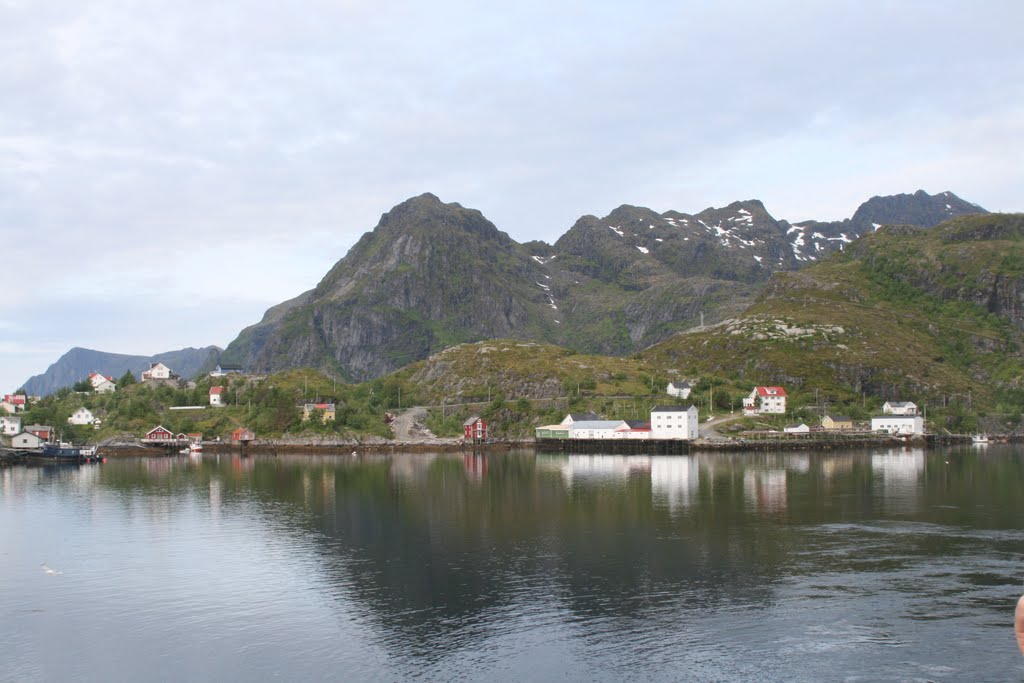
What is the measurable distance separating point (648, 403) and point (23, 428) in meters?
122

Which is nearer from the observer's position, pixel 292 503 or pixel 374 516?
pixel 374 516

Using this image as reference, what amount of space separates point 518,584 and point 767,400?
13343 centimetres

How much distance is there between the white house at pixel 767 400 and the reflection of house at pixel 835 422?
9.72m

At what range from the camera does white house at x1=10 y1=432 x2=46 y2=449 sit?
5197 inches

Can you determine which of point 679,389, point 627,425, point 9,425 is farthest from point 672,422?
point 9,425

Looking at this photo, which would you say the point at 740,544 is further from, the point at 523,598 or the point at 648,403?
the point at 648,403

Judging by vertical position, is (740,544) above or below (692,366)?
below

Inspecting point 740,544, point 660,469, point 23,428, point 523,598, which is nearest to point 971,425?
point 660,469

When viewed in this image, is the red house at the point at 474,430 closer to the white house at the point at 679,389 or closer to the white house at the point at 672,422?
the white house at the point at 672,422

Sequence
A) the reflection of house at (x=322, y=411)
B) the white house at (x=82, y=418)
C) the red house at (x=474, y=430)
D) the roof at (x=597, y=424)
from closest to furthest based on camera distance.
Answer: the roof at (x=597, y=424) < the red house at (x=474, y=430) < the reflection of house at (x=322, y=411) < the white house at (x=82, y=418)

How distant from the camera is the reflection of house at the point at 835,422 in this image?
15288cm

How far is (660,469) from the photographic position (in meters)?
102

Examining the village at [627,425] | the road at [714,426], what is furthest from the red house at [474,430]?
the road at [714,426]

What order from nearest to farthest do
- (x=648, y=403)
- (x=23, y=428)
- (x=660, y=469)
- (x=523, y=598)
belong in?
(x=523, y=598), (x=660, y=469), (x=23, y=428), (x=648, y=403)
